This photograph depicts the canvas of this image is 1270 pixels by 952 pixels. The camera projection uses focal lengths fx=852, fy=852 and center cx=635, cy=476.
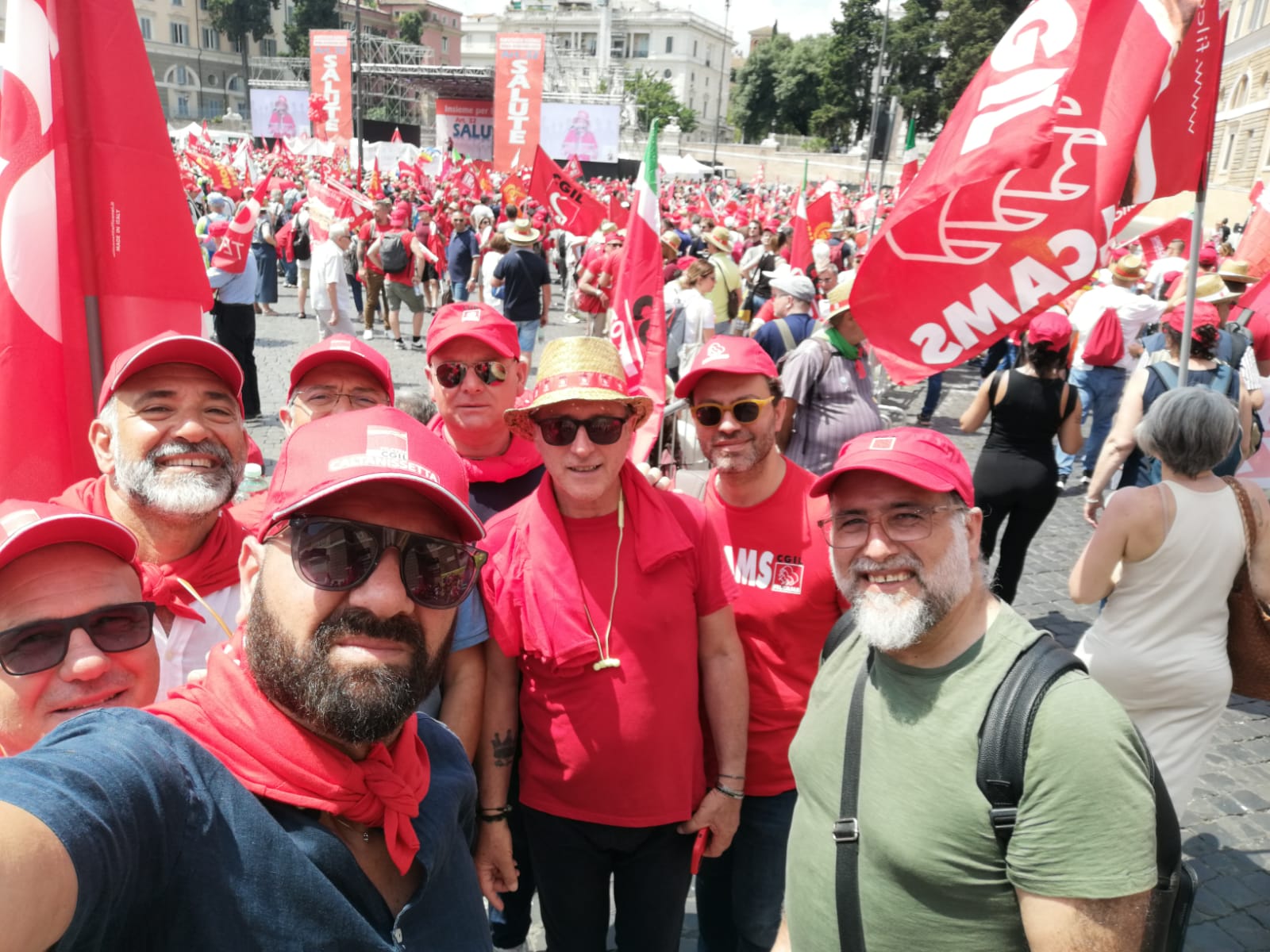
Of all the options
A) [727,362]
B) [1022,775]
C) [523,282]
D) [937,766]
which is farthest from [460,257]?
[1022,775]

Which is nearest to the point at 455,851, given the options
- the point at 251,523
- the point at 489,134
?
the point at 251,523

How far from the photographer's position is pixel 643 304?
372cm

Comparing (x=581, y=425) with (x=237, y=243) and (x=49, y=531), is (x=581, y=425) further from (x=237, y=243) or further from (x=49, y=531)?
(x=237, y=243)

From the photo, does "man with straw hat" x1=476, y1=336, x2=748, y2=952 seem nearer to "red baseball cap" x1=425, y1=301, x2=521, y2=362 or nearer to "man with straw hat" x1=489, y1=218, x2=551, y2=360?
"red baseball cap" x1=425, y1=301, x2=521, y2=362

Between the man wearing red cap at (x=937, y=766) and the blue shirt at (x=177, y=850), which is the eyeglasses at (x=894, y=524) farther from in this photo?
the blue shirt at (x=177, y=850)

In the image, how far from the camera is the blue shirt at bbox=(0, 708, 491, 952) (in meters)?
0.83

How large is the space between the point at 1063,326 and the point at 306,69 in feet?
244

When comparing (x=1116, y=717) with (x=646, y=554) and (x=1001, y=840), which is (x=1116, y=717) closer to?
(x=1001, y=840)

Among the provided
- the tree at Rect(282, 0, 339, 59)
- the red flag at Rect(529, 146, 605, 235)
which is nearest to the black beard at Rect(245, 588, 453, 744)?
the red flag at Rect(529, 146, 605, 235)

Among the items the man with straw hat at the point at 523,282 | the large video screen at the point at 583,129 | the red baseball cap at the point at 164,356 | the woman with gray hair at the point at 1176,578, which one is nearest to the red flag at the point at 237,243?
the man with straw hat at the point at 523,282

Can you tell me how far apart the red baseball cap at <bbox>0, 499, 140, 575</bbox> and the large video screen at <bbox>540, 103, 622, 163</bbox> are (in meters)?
39.2

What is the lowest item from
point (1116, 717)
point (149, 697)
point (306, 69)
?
point (149, 697)

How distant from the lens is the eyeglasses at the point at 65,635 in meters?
1.38

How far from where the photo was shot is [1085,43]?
2623 millimetres
